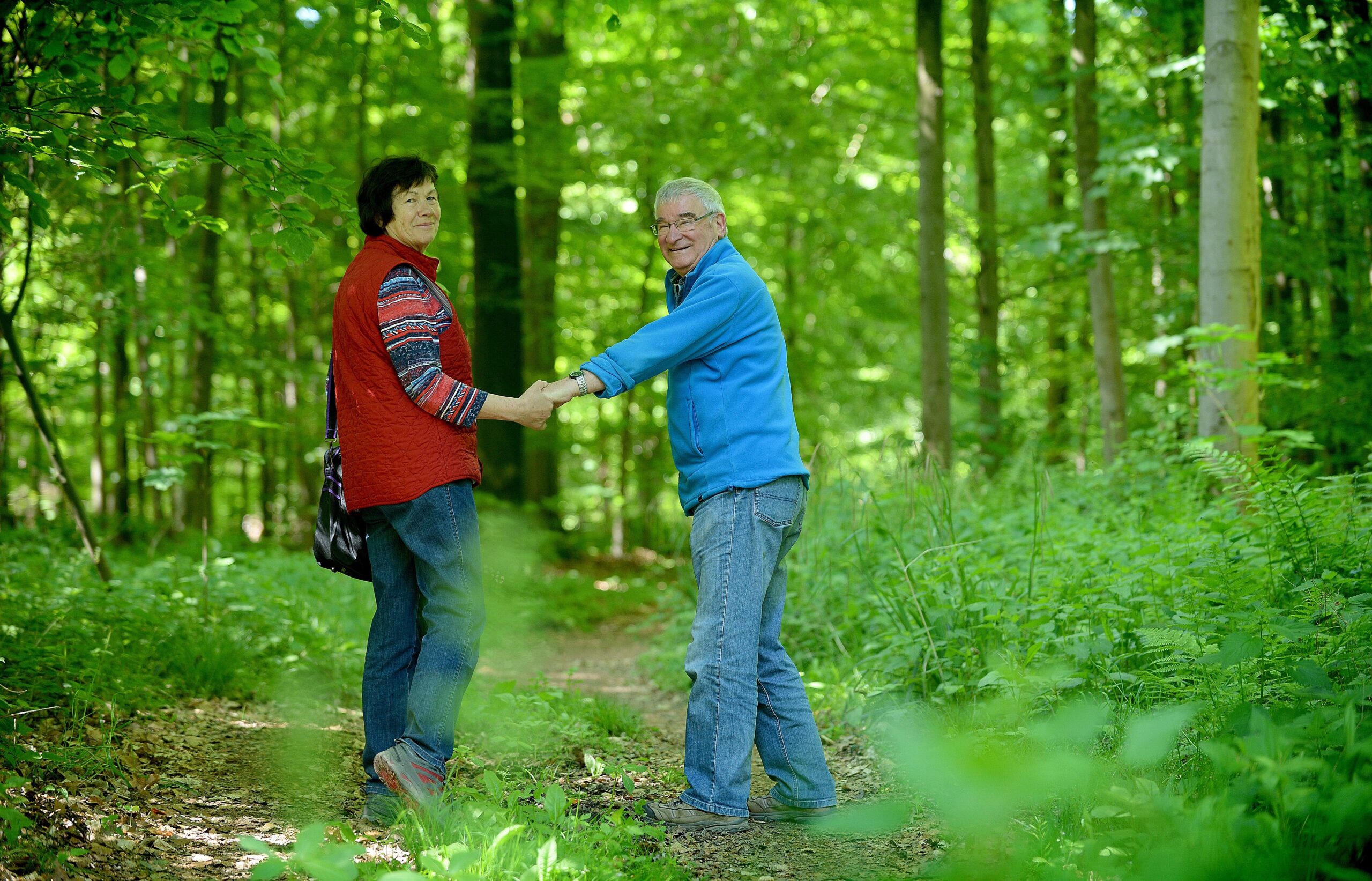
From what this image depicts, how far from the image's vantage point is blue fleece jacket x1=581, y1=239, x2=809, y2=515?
10.1ft

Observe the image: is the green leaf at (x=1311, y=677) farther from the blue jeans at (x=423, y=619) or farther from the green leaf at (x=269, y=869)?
the green leaf at (x=269, y=869)

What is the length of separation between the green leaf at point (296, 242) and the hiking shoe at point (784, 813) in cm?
263

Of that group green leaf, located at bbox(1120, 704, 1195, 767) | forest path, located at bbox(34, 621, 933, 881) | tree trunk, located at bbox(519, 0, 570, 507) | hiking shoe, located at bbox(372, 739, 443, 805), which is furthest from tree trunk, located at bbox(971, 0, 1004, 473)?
green leaf, located at bbox(1120, 704, 1195, 767)

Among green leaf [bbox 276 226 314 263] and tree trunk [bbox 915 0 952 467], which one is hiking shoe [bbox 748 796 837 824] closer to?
green leaf [bbox 276 226 314 263]

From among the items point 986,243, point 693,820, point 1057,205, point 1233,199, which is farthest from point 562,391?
point 1057,205

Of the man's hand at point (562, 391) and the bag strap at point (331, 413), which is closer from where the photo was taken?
the man's hand at point (562, 391)

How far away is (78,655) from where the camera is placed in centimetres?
393

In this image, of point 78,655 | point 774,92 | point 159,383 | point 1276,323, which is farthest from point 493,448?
point 1276,323

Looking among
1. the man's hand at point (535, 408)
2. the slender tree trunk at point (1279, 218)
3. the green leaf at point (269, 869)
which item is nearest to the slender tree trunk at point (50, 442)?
the man's hand at point (535, 408)

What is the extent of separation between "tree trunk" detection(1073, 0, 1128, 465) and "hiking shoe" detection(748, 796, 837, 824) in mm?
6673

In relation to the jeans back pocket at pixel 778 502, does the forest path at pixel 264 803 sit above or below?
below

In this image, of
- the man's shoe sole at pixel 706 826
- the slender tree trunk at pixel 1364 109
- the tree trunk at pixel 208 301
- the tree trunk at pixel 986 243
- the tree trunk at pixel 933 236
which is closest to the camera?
the man's shoe sole at pixel 706 826

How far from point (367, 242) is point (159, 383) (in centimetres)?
565

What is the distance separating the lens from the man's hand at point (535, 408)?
10.6 ft
